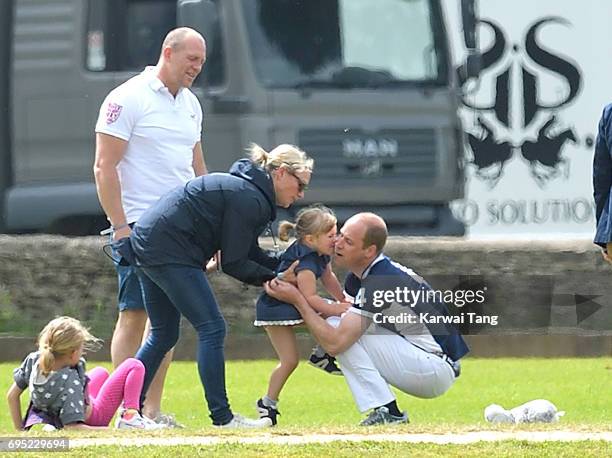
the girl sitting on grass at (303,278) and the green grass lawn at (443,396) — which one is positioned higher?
the girl sitting on grass at (303,278)

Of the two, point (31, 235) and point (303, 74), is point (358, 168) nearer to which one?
point (303, 74)

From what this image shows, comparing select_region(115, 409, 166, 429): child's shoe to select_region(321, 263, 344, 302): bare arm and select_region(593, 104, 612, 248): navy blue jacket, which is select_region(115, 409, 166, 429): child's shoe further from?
select_region(593, 104, 612, 248): navy blue jacket

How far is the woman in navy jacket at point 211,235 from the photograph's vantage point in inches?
299

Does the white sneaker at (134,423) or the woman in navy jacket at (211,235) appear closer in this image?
the woman in navy jacket at (211,235)

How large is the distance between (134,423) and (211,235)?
0.89m

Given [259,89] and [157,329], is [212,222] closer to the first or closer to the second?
[157,329]

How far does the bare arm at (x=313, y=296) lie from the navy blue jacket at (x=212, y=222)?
0.31 m

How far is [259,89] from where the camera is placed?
13.2 m

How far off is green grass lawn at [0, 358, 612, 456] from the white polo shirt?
44.1 inches

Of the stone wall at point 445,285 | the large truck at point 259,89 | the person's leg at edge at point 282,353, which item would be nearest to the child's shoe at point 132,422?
the person's leg at edge at point 282,353

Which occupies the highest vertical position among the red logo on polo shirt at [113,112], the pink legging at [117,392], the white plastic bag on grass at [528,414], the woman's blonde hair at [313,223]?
the red logo on polo shirt at [113,112]

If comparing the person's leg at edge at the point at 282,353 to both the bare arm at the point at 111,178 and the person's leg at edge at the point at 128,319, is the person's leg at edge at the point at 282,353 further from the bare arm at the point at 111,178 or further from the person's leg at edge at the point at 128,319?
the bare arm at the point at 111,178

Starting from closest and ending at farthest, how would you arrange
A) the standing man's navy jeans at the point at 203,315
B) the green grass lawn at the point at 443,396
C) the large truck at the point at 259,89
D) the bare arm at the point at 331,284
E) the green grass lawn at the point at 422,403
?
the green grass lawn at the point at 422,403 < the standing man's navy jeans at the point at 203,315 < the bare arm at the point at 331,284 < the green grass lawn at the point at 443,396 < the large truck at the point at 259,89

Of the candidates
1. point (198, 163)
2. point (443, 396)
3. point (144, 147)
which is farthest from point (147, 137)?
point (443, 396)
